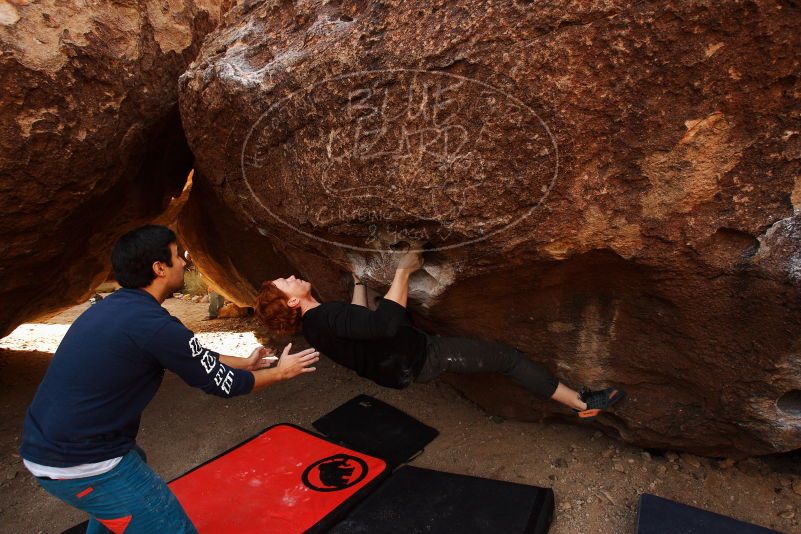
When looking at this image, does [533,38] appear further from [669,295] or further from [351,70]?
[669,295]

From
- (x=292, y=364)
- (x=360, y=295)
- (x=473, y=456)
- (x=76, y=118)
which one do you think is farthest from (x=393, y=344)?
(x=76, y=118)

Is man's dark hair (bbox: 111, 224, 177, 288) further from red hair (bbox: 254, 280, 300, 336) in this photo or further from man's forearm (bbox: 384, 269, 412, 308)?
man's forearm (bbox: 384, 269, 412, 308)

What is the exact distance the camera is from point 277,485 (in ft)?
8.13

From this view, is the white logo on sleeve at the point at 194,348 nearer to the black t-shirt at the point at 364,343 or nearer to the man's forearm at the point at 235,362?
the man's forearm at the point at 235,362

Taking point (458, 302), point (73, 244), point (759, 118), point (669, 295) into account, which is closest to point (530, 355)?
point (458, 302)

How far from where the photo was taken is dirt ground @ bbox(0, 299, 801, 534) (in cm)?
226

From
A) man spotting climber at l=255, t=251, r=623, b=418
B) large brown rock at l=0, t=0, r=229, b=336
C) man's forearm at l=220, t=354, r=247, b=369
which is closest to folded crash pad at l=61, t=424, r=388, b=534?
man spotting climber at l=255, t=251, r=623, b=418

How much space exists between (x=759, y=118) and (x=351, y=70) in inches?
52.2

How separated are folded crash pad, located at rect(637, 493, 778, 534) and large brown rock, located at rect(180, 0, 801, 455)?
0.34 meters

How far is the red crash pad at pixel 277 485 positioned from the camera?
2248 mm

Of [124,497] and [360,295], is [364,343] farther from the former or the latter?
[124,497]

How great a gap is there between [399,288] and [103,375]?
41.0 inches

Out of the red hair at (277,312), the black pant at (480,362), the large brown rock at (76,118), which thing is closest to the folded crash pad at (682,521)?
the black pant at (480,362)

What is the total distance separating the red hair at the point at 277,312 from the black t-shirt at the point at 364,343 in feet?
0.18
